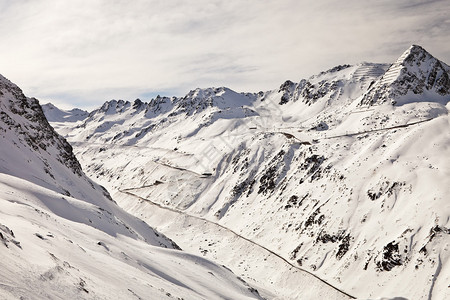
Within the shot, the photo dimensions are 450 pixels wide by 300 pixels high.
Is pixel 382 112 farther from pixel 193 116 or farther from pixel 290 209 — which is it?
pixel 193 116

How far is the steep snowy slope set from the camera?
11.6 meters

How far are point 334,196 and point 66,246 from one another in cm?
4066

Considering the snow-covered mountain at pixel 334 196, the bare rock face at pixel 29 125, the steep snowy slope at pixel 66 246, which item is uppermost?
the bare rock face at pixel 29 125

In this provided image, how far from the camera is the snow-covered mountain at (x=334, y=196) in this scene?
36.9 meters

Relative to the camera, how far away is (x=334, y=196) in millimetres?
49625

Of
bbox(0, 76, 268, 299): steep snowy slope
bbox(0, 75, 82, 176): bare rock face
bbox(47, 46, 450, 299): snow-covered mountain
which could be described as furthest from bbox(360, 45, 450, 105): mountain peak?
bbox(0, 75, 82, 176): bare rock face

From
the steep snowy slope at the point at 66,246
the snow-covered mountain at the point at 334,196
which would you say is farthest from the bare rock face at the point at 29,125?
the snow-covered mountain at the point at 334,196

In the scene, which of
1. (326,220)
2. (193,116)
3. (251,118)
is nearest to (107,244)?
(326,220)

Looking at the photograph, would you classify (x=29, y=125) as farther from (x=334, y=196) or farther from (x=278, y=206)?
(x=334, y=196)

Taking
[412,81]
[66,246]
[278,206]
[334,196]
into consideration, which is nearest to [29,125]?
[66,246]

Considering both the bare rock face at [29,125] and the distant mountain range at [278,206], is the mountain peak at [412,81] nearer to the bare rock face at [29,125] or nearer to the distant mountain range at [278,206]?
the distant mountain range at [278,206]

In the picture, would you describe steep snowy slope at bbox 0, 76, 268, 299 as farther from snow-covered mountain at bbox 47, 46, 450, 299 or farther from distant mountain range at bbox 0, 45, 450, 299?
snow-covered mountain at bbox 47, 46, 450, 299

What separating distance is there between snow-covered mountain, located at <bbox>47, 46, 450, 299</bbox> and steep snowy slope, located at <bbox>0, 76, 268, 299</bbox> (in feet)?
48.6

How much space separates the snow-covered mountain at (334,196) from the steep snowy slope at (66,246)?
14.8 metres
